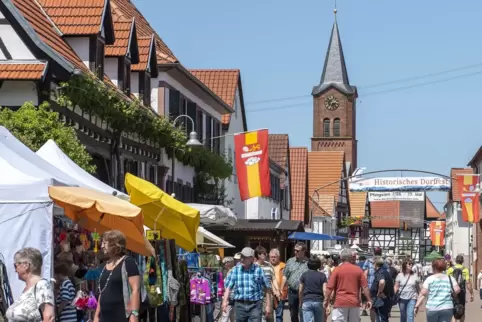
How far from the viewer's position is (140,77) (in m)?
31.1

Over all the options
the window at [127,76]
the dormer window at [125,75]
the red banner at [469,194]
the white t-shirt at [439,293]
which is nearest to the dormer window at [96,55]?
the dormer window at [125,75]

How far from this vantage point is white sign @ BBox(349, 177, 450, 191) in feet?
295

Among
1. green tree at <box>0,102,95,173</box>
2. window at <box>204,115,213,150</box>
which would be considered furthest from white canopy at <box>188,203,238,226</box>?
window at <box>204,115,213,150</box>

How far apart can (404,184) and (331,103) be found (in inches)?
1896

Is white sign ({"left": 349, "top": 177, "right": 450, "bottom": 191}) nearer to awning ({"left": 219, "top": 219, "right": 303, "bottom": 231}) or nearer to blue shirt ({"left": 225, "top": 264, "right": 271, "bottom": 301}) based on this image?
awning ({"left": 219, "top": 219, "right": 303, "bottom": 231})

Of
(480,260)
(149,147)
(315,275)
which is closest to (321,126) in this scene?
(480,260)

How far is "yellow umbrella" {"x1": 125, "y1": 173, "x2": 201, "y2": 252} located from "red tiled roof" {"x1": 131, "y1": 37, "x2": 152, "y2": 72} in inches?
516


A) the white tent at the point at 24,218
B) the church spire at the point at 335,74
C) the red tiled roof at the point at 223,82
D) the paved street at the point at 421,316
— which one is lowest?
the paved street at the point at 421,316

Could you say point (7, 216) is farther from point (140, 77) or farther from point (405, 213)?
point (405, 213)

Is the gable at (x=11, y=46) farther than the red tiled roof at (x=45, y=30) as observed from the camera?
No

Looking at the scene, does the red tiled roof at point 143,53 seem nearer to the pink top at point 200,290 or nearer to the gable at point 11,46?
the gable at point 11,46

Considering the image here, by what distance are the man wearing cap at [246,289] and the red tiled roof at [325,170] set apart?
256 ft

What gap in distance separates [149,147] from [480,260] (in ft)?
146

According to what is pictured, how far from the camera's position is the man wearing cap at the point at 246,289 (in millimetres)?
16422
